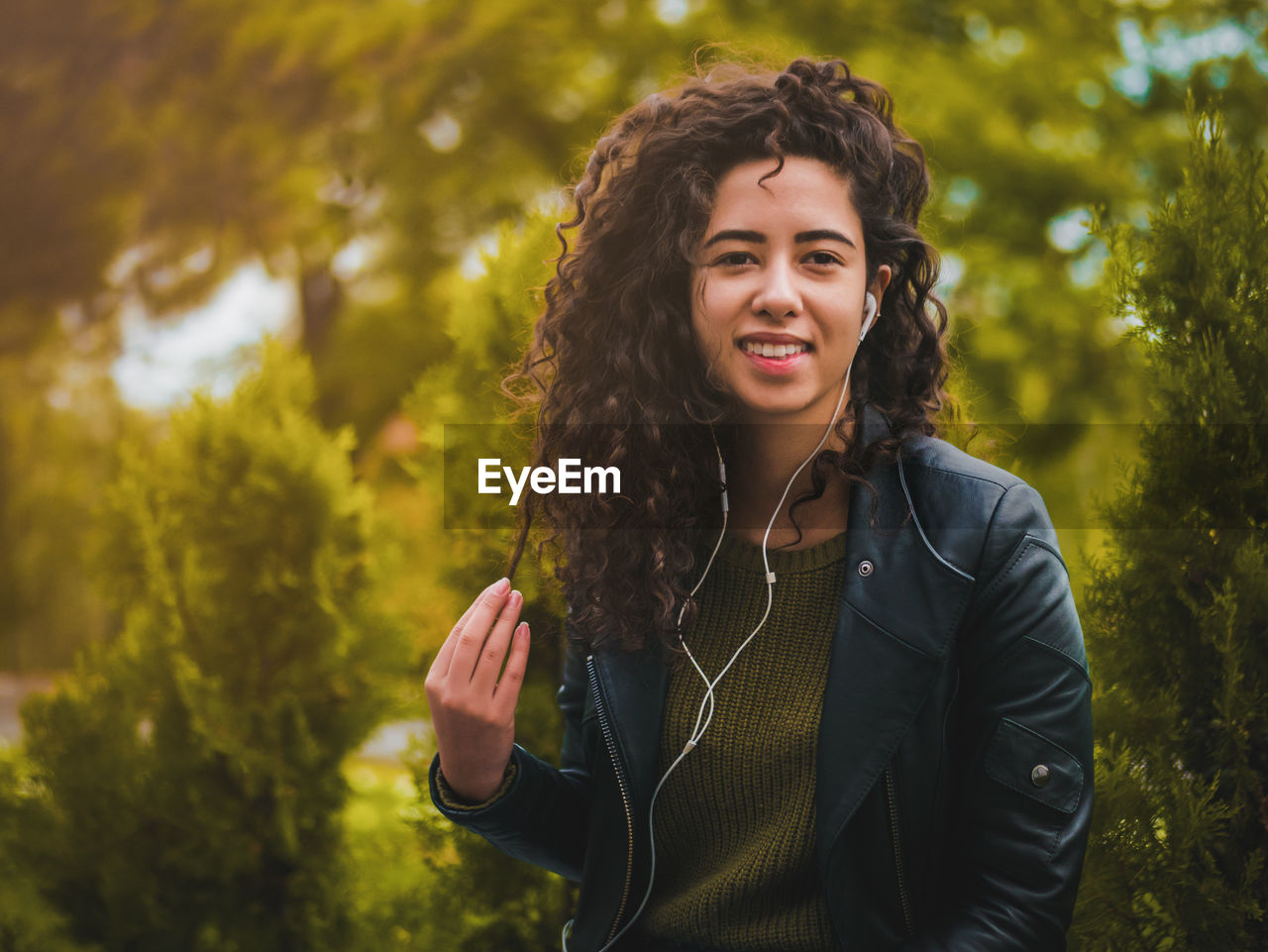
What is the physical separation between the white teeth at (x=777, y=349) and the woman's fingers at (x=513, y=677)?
639 mm

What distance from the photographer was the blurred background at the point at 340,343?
3.41m

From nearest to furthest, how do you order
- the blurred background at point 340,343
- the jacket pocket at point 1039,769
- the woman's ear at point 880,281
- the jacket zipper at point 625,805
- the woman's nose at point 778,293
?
the jacket pocket at point 1039,769, the woman's nose at point 778,293, the jacket zipper at point 625,805, the woman's ear at point 880,281, the blurred background at point 340,343

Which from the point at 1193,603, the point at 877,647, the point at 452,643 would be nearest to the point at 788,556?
the point at 877,647

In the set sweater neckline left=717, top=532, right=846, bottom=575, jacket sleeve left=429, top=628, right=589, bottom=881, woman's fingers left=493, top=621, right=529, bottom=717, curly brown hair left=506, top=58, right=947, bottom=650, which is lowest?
jacket sleeve left=429, top=628, right=589, bottom=881

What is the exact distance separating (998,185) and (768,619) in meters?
7.15

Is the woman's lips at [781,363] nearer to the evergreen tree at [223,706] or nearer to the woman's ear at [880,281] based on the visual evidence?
the woman's ear at [880,281]

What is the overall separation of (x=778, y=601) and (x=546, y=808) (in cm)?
65

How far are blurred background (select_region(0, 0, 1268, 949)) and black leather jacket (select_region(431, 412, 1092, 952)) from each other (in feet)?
1.81

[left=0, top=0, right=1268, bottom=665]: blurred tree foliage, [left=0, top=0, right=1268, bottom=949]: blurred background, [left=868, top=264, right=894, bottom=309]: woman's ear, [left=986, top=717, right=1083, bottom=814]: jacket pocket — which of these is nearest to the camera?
[left=986, top=717, right=1083, bottom=814]: jacket pocket

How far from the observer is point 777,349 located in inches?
70.3

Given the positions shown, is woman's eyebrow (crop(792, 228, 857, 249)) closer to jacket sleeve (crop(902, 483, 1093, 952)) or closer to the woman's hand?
jacket sleeve (crop(902, 483, 1093, 952))

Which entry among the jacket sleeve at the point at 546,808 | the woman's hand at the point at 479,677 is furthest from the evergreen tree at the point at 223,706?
the woman's hand at the point at 479,677

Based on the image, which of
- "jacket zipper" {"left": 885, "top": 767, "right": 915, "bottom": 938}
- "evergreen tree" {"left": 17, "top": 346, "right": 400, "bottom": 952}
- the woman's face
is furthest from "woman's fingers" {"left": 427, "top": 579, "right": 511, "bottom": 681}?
"evergreen tree" {"left": 17, "top": 346, "right": 400, "bottom": 952}

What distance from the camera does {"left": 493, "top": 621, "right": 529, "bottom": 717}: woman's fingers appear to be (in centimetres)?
181
